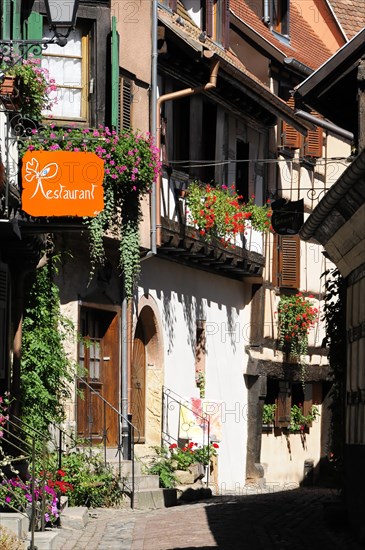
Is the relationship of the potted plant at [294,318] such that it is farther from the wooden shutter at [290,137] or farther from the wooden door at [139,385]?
the wooden door at [139,385]

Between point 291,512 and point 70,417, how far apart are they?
11.2 feet

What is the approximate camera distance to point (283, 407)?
29.8m

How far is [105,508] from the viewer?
18703 millimetres

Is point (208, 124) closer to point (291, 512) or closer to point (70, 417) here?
point (70, 417)

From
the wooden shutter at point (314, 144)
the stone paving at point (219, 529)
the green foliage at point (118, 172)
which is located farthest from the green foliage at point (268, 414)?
the green foliage at point (118, 172)

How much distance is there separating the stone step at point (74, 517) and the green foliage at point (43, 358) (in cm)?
133

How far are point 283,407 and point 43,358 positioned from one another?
1240cm

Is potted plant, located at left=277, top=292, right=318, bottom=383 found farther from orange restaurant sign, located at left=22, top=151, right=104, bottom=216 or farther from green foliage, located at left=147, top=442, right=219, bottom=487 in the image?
orange restaurant sign, located at left=22, top=151, right=104, bottom=216

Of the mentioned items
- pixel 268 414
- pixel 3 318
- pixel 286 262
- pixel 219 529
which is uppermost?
pixel 286 262

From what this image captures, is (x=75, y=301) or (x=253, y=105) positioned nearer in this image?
(x=75, y=301)

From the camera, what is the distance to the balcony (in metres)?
22.6

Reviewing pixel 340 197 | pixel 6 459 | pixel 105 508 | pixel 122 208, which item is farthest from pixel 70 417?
pixel 340 197

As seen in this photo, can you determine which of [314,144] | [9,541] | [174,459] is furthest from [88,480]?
[314,144]

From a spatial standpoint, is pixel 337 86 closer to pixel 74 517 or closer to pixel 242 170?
pixel 74 517
